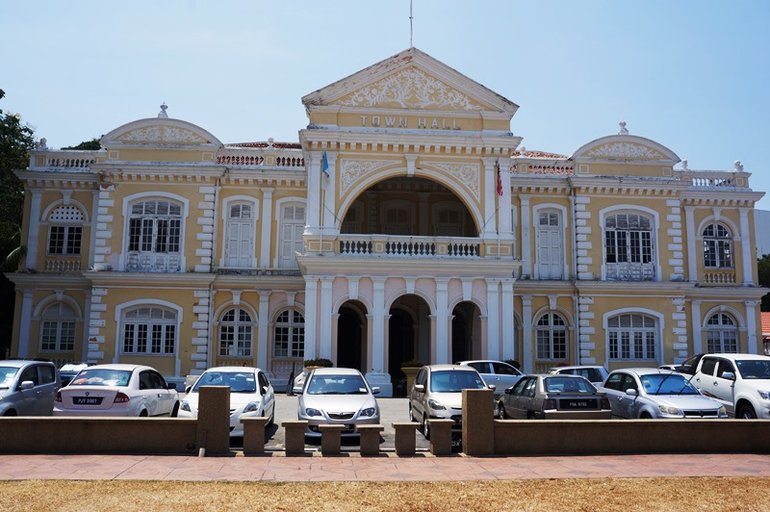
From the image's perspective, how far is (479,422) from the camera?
1276 centimetres

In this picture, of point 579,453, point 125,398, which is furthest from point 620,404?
point 125,398

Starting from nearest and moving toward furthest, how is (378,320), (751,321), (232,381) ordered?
(232,381) → (378,320) → (751,321)

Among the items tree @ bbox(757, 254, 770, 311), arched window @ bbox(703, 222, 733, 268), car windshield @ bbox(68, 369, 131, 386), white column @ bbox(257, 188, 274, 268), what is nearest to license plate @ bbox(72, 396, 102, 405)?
car windshield @ bbox(68, 369, 131, 386)

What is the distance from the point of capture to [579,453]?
42.1 ft

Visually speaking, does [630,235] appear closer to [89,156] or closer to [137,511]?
[89,156]

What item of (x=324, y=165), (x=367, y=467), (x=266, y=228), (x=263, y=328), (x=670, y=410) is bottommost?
(x=367, y=467)

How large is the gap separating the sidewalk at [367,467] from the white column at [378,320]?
1216 centimetres

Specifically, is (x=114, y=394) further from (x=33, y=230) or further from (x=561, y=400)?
(x=33, y=230)

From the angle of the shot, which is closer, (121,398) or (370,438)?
(370,438)

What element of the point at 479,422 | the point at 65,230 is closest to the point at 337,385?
the point at 479,422

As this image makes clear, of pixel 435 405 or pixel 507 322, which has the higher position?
pixel 507 322

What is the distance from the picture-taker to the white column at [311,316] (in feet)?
81.3

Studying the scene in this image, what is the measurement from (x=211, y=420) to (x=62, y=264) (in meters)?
20.7

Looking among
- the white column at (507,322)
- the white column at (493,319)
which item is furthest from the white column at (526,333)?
the white column at (493,319)
